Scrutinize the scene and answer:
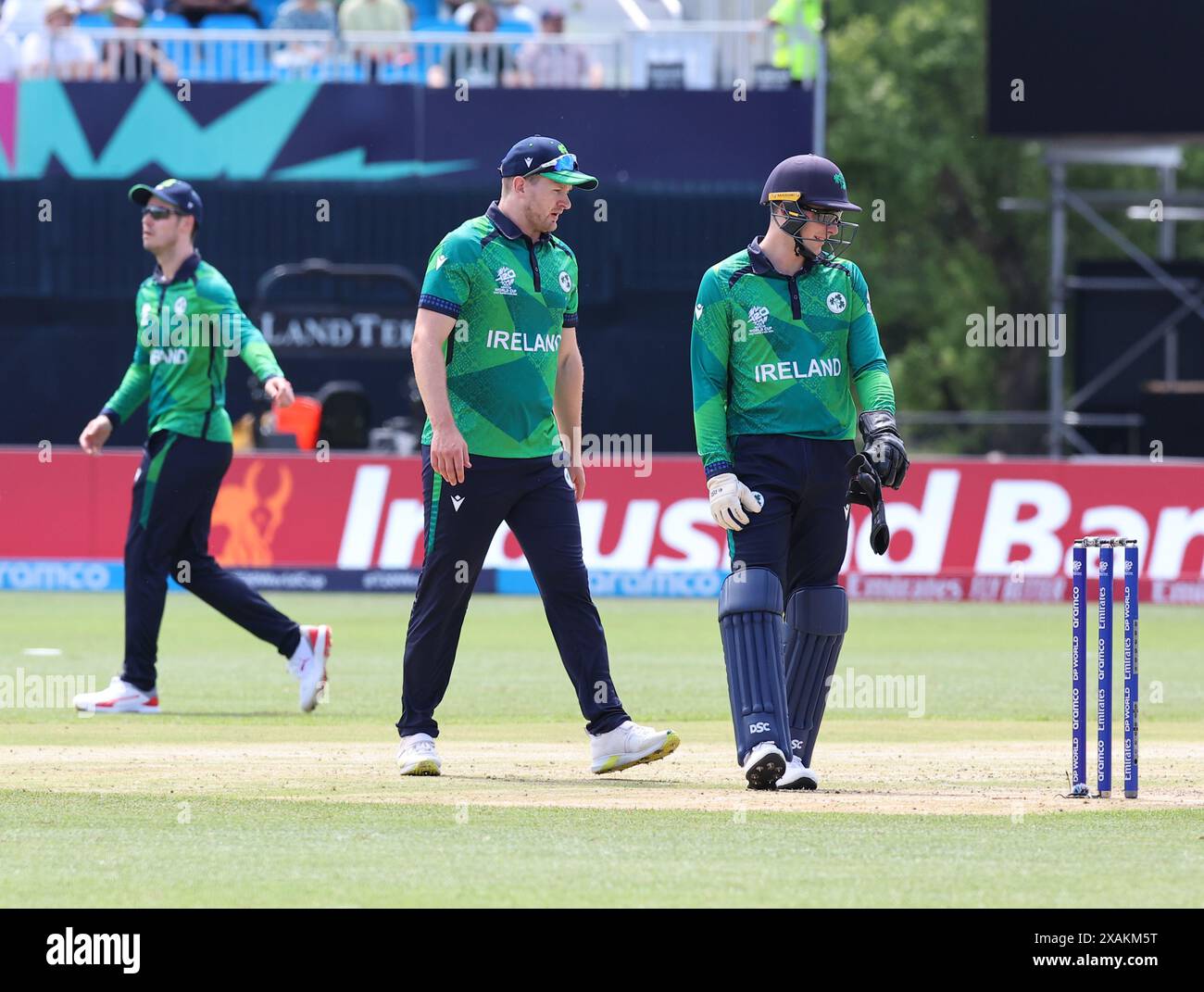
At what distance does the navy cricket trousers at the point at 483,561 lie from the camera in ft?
29.9

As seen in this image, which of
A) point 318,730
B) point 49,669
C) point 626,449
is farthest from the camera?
point 626,449

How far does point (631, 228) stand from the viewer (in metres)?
26.0

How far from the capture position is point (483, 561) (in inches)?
360

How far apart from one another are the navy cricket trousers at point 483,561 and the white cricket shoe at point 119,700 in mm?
3096

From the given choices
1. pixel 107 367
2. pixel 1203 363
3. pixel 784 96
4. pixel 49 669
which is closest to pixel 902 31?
pixel 1203 363

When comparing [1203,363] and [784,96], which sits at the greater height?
[784,96]

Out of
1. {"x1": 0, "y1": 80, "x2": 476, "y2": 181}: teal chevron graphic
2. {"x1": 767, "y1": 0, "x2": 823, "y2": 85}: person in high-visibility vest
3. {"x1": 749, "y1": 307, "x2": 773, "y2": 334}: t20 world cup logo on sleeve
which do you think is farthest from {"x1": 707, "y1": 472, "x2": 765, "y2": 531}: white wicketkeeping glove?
{"x1": 767, "y1": 0, "x2": 823, "y2": 85}: person in high-visibility vest

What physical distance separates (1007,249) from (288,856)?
45705 mm

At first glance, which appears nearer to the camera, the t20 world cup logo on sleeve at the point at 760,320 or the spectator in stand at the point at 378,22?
the t20 world cup logo on sleeve at the point at 760,320

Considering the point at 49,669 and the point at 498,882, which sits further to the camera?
the point at 49,669

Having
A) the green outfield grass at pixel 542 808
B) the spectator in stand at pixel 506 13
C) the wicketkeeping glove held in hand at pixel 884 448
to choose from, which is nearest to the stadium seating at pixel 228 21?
the spectator in stand at pixel 506 13

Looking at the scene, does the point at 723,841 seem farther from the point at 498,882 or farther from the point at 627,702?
the point at 627,702

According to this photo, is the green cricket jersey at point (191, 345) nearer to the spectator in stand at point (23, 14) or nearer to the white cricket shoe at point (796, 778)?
the white cricket shoe at point (796, 778)

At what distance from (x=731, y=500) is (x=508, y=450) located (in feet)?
3.60
